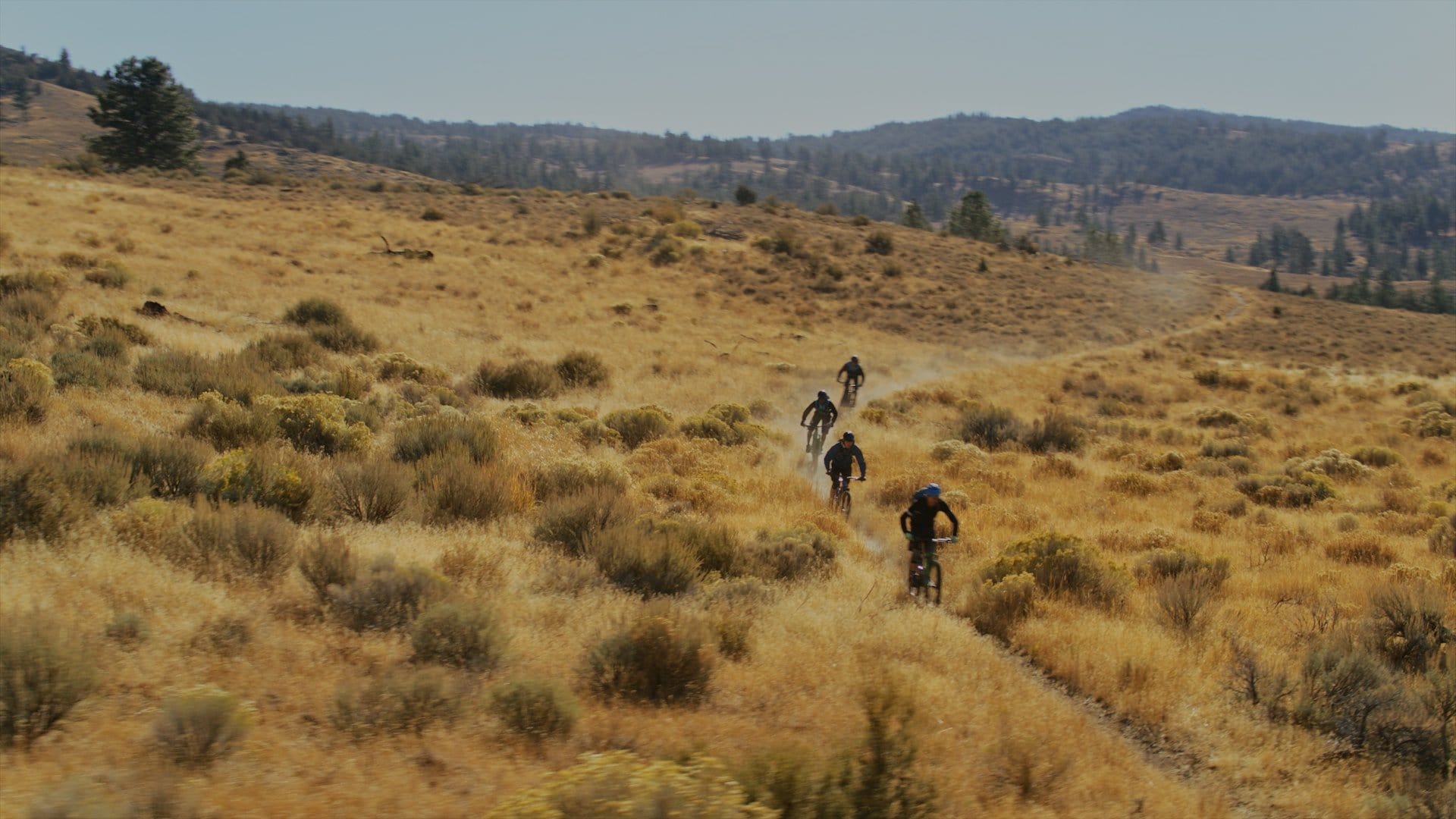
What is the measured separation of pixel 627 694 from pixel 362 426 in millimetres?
7873

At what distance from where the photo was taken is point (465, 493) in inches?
388

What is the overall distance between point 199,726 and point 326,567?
2.37 meters

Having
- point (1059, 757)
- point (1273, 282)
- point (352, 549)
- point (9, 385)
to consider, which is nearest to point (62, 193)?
point (9, 385)

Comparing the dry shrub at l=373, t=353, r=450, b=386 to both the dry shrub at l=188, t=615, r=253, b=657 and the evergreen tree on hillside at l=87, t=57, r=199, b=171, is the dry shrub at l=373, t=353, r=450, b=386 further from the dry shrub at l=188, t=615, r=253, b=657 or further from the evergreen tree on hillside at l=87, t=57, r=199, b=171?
the evergreen tree on hillside at l=87, t=57, r=199, b=171

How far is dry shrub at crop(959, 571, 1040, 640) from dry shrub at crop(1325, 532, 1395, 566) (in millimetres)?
6109

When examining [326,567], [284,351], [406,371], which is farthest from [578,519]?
[406,371]

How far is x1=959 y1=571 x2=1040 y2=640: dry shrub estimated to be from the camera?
902 cm

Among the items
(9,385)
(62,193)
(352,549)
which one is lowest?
(352,549)

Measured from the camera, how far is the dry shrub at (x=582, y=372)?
22.3 meters

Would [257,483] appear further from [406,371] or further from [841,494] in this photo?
[406,371]

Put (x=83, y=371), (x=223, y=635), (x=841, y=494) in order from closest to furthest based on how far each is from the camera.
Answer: (x=223, y=635) < (x=83, y=371) < (x=841, y=494)

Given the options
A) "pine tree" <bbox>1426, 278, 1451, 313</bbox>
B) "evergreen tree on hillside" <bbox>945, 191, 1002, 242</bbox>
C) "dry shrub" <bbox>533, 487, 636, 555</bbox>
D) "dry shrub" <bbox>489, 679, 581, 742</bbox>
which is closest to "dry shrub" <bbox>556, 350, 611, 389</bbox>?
"dry shrub" <bbox>533, 487, 636, 555</bbox>

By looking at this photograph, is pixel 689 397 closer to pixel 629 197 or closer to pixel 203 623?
pixel 203 623

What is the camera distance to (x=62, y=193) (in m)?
36.0
